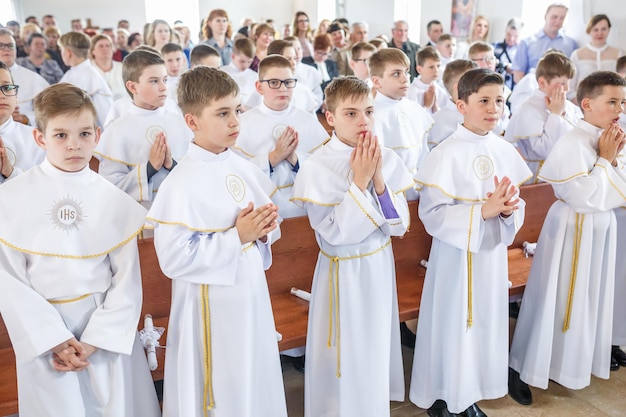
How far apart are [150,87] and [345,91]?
1.43 m

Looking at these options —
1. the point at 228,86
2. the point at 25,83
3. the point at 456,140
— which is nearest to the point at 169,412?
the point at 228,86

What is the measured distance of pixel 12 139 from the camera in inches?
140

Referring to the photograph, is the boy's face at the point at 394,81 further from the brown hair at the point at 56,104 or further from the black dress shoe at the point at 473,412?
the brown hair at the point at 56,104

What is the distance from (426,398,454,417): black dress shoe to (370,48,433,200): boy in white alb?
1719mm

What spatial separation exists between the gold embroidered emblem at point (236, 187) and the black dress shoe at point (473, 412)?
1.70m

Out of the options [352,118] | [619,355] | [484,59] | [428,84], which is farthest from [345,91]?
[484,59]

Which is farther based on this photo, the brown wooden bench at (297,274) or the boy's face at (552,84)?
the boy's face at (552,84)

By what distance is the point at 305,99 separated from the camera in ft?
21.4

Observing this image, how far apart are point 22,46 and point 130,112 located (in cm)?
723

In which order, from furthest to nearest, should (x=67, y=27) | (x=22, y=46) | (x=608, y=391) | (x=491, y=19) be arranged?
(x=67, y=27) < (x=491, y=19) < (x=22, y=46) < (x=608, y=391)

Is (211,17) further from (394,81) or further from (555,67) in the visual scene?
(555,67)

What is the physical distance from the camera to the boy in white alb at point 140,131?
354cm

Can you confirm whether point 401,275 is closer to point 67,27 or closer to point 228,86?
point 228,86

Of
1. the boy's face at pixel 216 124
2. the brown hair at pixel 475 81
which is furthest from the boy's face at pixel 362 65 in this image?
the boy's face at pixel 216 124
